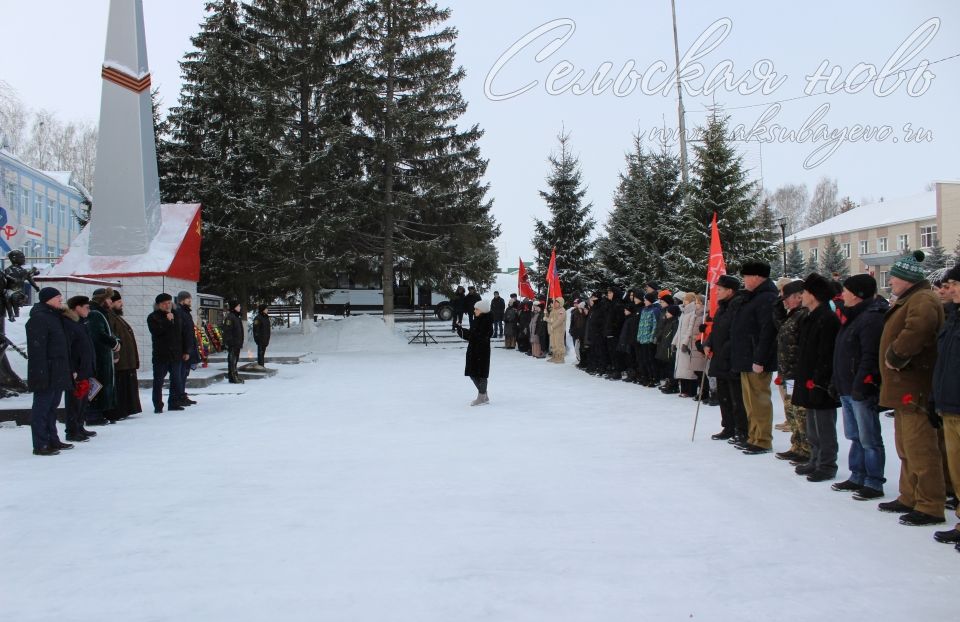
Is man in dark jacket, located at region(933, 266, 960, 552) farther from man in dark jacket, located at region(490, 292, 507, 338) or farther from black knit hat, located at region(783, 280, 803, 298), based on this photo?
man in dark jacket, located at region(490, 292, 507, 338)

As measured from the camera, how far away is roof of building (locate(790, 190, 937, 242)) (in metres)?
50.8

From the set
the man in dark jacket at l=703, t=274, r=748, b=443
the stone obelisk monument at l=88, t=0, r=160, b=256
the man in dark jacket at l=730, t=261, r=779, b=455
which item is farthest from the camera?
the stone obelisk monument at l=88, t=0, r=160, b=256

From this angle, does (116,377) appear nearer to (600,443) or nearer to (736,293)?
(600,443)

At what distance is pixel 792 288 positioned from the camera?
675 centimetres

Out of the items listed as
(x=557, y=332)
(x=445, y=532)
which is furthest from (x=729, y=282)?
(x=557, y=332)

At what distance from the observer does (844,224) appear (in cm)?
5788

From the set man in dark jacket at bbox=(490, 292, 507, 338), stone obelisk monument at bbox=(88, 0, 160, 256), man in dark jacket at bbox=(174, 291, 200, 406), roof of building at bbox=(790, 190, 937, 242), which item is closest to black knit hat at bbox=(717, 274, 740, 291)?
man in dark jacket at bbox=(174, 291, 200, 406)

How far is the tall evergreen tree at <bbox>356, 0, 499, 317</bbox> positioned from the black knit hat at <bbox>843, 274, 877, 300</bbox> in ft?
68.1

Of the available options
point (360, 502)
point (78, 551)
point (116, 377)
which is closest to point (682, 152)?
point (116, 377)

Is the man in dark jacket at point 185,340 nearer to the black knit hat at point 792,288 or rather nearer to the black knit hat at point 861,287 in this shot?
the black knit hat at point 792,288

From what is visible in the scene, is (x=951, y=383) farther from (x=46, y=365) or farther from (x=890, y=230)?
(x=890, y=230)

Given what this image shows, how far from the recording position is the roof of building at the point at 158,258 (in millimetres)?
15273

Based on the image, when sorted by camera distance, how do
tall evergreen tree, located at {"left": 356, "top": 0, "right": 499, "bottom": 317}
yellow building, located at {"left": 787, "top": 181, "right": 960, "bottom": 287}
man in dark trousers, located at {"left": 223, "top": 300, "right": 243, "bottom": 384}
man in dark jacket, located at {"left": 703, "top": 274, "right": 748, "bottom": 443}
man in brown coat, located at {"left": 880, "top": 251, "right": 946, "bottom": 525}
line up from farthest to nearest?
yellow building, located at {"left": 787, "top": 181, "right": 960, "bottom": 287}, tall evergreen tree, located at {"left": 356, "top": 0, "right": 499, "bottom": 317}, man in dark trousers, located at {"left": 223, "top": 300, "right": 243, "bottom": 384}, man in dark jacket, located at {"left": 703, "top": 274, "right": 748, "bottom": 443}, man in brown coat, located at {"left": 880, "top": 251, "right": 946, "bottom": 525}

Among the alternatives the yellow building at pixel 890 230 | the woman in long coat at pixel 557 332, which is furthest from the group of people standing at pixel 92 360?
the yellow building at pixel 890 230
